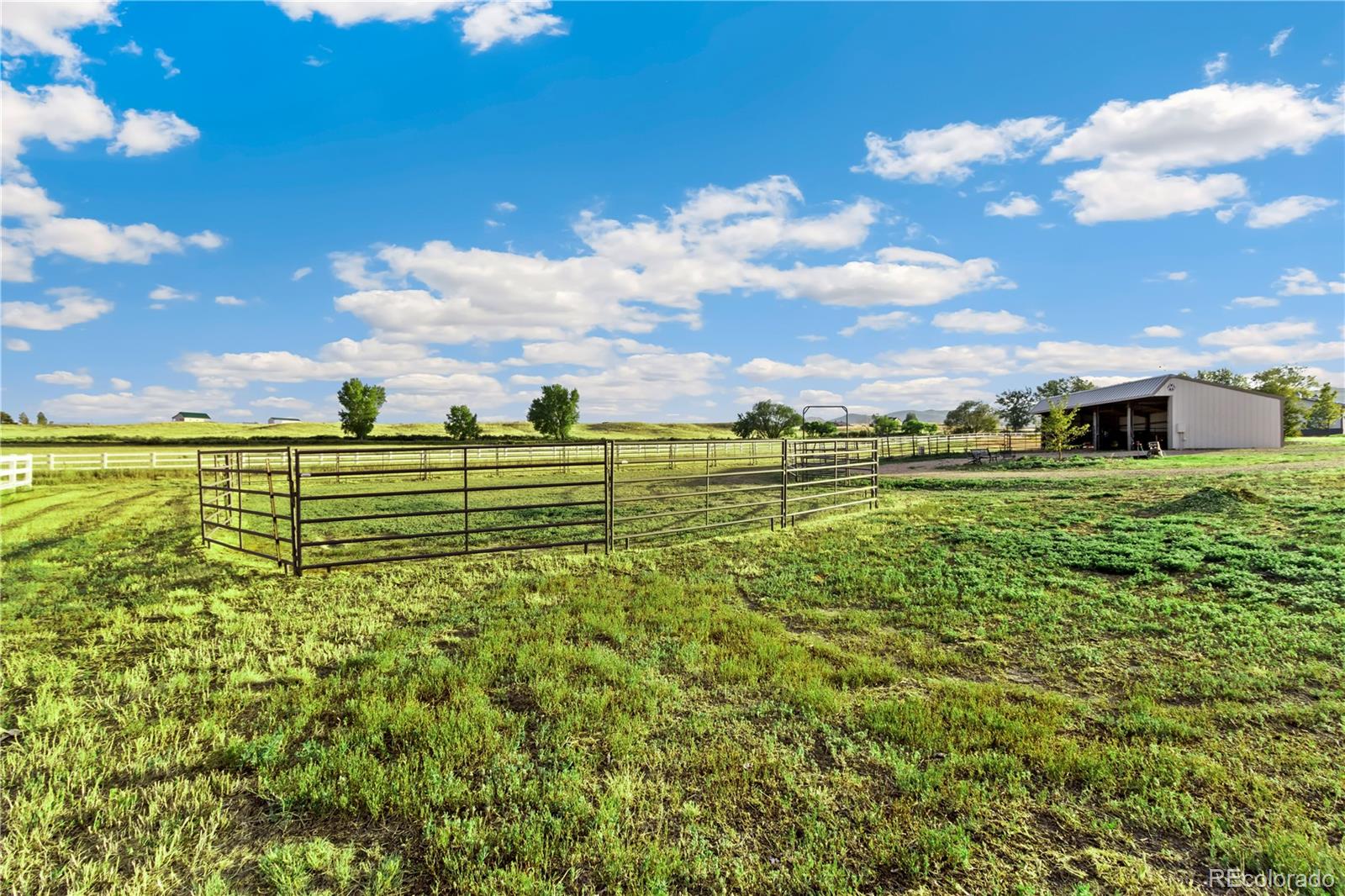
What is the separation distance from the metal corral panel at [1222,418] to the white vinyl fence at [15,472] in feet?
163

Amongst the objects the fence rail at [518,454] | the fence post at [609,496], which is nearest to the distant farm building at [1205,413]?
the fence rail at [518,454]

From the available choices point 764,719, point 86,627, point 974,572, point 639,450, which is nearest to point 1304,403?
point 639,450

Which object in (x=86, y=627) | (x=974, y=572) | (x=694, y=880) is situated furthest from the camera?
(x=974, y=572)

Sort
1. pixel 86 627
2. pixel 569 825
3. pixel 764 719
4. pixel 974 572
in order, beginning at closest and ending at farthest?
pixel 569 825 < pixel 764 719 < pixel 86 627 < pixel 974 572

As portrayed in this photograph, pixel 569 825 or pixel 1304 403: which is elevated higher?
pixel 1304 403

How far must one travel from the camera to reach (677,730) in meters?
3.50

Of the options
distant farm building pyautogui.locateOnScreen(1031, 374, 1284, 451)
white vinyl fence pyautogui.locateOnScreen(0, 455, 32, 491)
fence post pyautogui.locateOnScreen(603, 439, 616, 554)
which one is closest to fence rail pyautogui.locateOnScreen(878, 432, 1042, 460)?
distant farm building pyautogui.locateOnScreen(1031, 374, 1284, 451)

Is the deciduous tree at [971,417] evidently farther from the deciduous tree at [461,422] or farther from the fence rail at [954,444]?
the deciduous tree at [461,422]

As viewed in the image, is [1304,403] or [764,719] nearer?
[764,719]

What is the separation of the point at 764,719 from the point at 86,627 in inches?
247

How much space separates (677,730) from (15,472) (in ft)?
81.1

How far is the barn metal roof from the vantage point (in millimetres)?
32875

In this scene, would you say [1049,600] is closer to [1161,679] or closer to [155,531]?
[1161,679]

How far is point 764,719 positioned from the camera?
12.0ft
